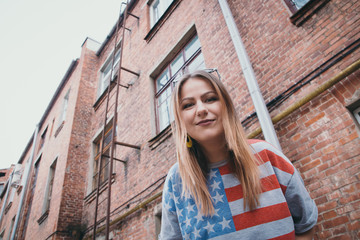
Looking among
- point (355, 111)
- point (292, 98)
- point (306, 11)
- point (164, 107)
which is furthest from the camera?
point (164, 107)

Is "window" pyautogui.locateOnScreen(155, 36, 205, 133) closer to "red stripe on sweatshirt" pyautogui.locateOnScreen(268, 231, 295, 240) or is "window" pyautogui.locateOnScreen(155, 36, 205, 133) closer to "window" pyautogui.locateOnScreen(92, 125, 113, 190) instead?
"window" pyautogui.locateOnScreen(92, 125, 113, 190)

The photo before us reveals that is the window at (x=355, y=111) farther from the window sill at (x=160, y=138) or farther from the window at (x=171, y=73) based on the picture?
the window sill at (x=160, y=138)

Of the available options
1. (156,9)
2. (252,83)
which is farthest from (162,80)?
(252,83)

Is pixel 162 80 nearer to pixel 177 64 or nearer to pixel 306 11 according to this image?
pixel 177 64

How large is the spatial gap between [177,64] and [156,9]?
345 centimetres

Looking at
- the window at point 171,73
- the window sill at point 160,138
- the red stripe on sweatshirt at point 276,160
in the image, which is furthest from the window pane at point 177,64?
the red stripe on sweatshirt at point 276,160

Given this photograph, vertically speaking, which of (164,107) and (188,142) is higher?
(164,107)

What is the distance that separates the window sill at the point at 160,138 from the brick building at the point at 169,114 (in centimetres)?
3

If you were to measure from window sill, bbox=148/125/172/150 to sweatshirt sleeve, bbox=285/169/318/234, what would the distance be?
13.4ft

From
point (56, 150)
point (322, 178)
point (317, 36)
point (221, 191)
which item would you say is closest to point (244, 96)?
point (317, 36)

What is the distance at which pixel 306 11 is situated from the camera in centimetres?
331

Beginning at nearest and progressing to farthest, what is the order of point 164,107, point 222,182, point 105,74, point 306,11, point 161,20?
point 222,182, point 306,11, point 164,107, point 161,20, point 105,74

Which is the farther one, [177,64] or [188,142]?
[177,64]

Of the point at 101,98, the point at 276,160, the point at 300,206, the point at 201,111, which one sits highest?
the point at 101,98
